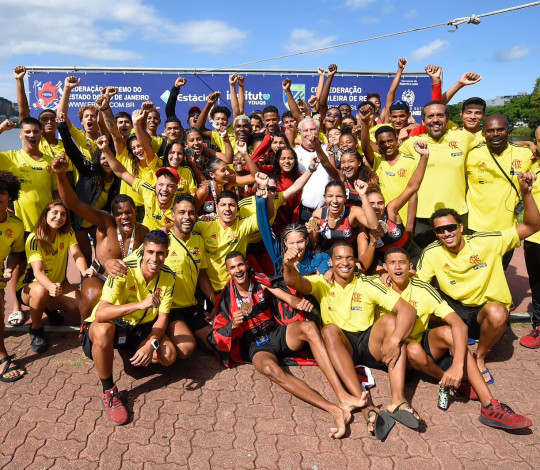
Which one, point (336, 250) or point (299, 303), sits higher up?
point (336, 250)

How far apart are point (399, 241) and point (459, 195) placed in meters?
0.90

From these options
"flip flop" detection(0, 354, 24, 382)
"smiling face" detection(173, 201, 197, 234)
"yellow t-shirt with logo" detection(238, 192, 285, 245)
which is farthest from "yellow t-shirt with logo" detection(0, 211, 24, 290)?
"yellow t-shirt with logo" detection(238, 192, 285, 245)

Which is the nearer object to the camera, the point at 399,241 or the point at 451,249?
the point at 451,249

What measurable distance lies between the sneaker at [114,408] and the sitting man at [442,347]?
247 centimetres

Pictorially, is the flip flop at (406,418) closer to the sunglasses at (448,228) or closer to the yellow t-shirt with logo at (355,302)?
the yellow t-shirt with logo at (355,302)

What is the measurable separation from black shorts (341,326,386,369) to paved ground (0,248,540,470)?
→ 0.67 ft

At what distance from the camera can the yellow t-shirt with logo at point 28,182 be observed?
5.06 m

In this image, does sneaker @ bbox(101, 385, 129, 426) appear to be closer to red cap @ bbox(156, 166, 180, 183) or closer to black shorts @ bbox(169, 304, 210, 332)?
black shorts @ bbox(169, 304, 210, 332)

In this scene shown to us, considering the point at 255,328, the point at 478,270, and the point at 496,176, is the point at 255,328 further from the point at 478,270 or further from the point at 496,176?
the point at 496,176

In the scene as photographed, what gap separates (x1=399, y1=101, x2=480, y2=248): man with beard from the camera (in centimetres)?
475

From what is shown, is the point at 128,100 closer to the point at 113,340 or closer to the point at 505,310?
the point at 113,340

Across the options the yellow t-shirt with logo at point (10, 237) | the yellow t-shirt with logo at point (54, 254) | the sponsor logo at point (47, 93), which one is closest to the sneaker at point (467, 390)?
the yellow t-shirt with logo at point (54, 254)

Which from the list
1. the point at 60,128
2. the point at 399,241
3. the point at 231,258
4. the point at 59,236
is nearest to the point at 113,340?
the point at 231,258

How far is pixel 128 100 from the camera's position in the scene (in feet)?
33.6
